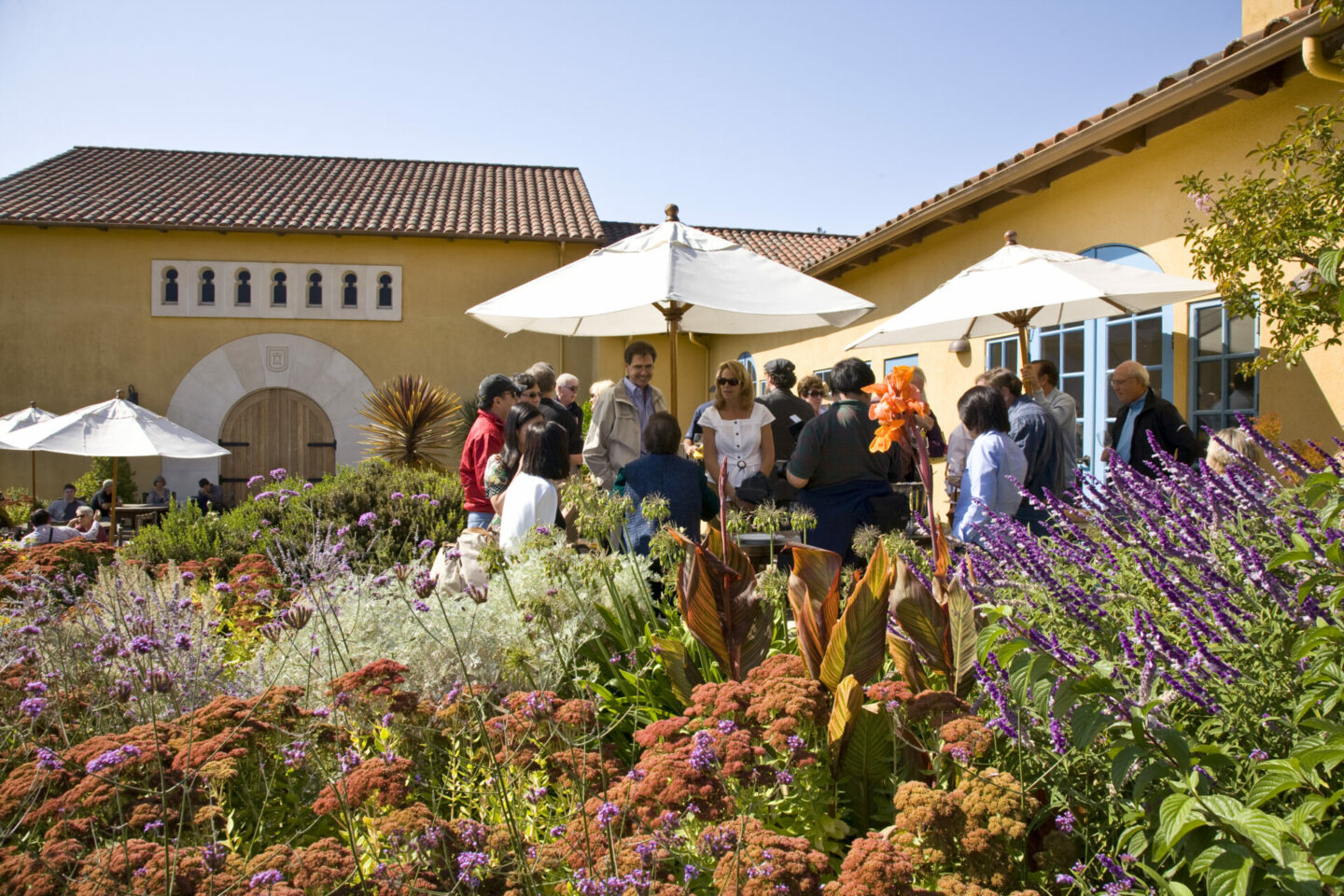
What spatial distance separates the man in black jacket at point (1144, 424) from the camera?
5461 mm

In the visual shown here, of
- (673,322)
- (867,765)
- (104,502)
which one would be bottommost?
(104,502)

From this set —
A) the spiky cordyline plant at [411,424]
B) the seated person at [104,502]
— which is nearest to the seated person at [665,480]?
the spiky cordyline plant at [411,424]

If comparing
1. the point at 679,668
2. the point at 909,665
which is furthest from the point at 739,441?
the point at 909,665

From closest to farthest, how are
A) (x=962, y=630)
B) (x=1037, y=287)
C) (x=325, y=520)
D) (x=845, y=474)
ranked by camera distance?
(x=962, y=630)
(x=845, y=474)
(x=1037, y=287)
(x=325, y=520)

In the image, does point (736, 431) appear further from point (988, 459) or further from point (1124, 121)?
point (1124, 121)

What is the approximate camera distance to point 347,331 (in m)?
19.1

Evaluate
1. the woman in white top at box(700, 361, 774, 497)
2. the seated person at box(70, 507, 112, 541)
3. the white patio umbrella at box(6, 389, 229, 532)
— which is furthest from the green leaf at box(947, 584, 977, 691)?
the seated person at box(70, 507, 112, 541)

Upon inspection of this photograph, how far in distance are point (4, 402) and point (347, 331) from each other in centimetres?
674

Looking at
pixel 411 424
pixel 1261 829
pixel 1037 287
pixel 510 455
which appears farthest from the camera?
pixel 411 424

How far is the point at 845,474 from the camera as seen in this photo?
15.4ft

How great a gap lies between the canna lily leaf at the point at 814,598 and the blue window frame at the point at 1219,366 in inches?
188

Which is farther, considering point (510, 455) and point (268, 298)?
point (268, 298)

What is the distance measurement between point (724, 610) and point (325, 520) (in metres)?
5.86

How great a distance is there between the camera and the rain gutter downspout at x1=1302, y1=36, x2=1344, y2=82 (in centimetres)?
509
